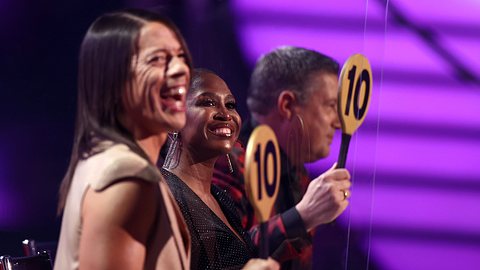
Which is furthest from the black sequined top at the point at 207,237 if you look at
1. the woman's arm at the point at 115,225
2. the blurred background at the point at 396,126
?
the blurred background at the point at 396,126

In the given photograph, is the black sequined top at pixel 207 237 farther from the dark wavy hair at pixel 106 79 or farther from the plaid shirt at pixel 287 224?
the dark wavy hair at pixel 106 79

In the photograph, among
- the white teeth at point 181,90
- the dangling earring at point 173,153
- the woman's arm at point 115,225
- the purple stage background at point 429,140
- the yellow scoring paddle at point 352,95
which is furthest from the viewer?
the purple stage background at point 429,140

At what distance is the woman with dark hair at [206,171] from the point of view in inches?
67.2

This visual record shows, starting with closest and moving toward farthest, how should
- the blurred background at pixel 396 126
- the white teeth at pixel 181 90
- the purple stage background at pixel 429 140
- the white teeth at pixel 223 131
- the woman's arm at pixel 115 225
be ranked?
1. the woman's arm at pixel 115 225
2. the white teeth at pixel 181 90
3. the white teeth at pixel 223 131
4. the blurred background at pixel 396 126
5. the purple stage background at pixel 429 140

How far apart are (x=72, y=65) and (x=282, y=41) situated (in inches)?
54.0

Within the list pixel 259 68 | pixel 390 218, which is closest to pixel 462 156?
Answer: pixel 390 218

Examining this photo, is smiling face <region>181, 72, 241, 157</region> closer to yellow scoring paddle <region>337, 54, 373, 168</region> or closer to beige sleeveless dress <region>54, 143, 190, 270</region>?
yellow scoring paddle <region>337, 54, 373, 168</region>

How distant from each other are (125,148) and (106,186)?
0.07 m

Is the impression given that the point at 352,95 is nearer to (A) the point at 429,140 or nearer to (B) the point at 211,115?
(B) the point at 211,115

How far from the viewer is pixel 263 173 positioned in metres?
1.29

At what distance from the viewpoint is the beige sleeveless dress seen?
1.16 metres

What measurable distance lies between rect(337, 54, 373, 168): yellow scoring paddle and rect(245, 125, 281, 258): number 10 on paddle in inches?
5.3

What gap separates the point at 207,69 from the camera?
67.9 inches


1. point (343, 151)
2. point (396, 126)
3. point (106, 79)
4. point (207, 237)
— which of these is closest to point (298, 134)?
point (343, 151)
